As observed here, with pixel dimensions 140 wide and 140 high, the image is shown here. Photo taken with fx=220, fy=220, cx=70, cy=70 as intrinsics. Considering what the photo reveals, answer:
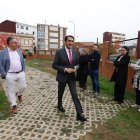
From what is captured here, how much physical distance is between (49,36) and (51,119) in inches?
3645

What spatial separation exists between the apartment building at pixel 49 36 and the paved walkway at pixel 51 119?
3509 inches

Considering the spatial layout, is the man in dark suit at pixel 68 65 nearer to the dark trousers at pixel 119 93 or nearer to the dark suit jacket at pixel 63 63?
the dark suit jacket at pixel 63 63

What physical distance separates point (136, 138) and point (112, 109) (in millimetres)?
1783

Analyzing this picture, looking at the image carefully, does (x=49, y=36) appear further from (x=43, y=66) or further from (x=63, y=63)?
(x=63, y=63)

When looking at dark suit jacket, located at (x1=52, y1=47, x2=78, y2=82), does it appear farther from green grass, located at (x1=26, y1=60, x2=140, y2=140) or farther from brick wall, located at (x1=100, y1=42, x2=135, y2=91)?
brick wall, located at (x1=100, y1=42, x2=135, y2=91)

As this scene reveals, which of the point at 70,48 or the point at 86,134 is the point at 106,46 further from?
the point at 86,134

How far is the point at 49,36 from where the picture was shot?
96188mm

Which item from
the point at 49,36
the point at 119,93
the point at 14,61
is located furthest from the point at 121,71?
the point at 49,36

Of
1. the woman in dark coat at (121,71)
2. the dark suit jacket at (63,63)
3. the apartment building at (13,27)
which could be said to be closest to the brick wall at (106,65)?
the woman in dark coat at (121,71)

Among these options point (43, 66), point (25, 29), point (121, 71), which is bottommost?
point (43, 66)

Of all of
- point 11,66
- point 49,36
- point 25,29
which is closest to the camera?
point 11,66

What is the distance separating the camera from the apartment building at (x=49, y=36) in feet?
310

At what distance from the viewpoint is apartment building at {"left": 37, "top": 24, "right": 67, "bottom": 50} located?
9438cm

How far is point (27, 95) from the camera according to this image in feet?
25.8
